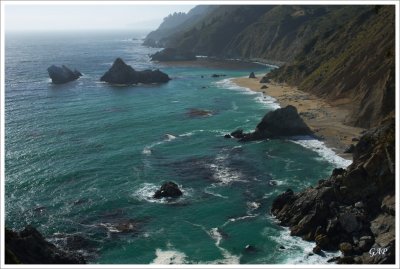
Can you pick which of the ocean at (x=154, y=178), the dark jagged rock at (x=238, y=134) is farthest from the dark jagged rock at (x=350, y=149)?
the dark jagged rock at (x=238, y=134)

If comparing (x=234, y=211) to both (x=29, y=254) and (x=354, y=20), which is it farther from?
(x=354, y=20)

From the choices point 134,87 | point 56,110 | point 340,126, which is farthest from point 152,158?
point 134,87

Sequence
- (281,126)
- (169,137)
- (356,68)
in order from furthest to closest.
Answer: (356,68) → (169,137) → (281,126)

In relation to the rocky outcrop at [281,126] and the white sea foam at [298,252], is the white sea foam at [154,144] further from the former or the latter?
the white sea foam at [298,252]

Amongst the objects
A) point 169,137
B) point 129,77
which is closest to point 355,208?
point 169,137

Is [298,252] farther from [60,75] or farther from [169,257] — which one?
[60,75]

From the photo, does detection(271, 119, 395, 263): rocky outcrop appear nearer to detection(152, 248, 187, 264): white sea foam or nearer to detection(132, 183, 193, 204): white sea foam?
detection(132, 183, 193, 204): white sea foam
